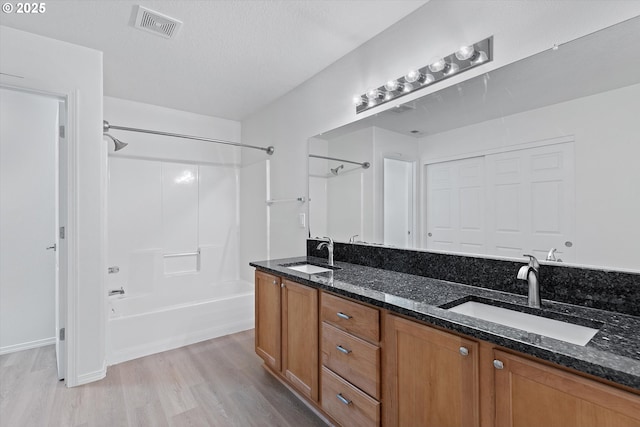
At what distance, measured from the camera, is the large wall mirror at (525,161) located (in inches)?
47.2

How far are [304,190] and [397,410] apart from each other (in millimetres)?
2047

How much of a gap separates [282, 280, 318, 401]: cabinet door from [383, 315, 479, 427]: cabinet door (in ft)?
1.79

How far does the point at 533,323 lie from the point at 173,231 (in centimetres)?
371

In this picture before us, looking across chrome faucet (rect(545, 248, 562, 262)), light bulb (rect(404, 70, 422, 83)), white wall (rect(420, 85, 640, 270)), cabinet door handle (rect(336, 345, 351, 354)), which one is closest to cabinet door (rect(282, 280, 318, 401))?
cabinet door handle (rect(336, 345, 351, 354))

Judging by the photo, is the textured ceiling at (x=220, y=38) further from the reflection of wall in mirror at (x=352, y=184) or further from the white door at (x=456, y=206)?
the white door at (x=456, y=206)

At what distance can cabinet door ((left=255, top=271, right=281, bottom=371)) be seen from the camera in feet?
7.10

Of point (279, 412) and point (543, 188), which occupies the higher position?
point (543, 188)

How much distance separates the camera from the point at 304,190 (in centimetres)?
299

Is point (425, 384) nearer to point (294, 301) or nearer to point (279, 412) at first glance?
point (294, 301)

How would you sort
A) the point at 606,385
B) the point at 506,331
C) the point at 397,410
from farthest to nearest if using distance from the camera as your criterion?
the point at 397,410
the point at 506,331
the point at 606,385

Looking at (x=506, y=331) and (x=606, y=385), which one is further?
(x=506, y=331)

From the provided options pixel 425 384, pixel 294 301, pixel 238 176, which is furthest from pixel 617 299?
pixel 238 176

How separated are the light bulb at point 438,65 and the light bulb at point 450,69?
2 cm

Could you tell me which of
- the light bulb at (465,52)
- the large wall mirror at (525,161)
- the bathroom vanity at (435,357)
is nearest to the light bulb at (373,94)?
the large wall mirror at (525,161)
